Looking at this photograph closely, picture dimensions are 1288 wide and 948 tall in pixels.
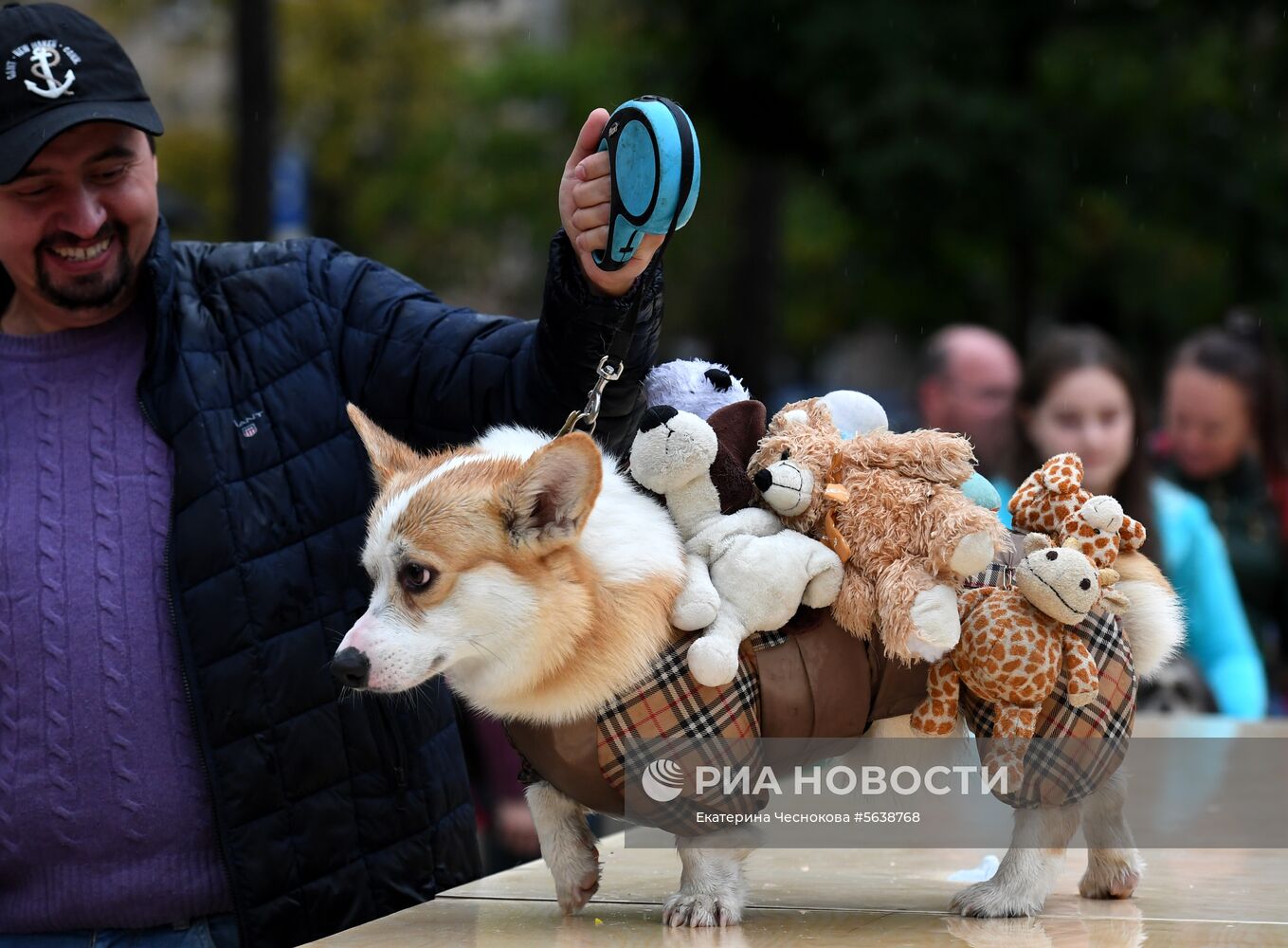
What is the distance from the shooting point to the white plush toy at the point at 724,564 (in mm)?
2479

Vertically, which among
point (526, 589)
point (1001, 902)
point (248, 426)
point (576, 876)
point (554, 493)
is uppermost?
point (248, 426)

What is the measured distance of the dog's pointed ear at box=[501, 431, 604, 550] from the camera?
7.88ft

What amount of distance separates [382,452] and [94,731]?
95cm

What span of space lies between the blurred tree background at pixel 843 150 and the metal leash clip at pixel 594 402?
918 cm

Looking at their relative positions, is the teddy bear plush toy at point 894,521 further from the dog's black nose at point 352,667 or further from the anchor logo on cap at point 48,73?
the anchor logo on cap at point 48,73

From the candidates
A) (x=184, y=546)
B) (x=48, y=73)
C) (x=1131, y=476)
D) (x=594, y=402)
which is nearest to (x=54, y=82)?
(x=48, y=73)

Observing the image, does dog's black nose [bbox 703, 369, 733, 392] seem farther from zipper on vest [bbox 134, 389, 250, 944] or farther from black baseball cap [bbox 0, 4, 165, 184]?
black baseball cap [bbox 0, 4, 165, 184]

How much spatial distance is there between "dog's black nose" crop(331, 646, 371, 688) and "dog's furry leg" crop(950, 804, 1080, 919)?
3.68 feet

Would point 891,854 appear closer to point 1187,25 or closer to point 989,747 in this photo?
point 989,747

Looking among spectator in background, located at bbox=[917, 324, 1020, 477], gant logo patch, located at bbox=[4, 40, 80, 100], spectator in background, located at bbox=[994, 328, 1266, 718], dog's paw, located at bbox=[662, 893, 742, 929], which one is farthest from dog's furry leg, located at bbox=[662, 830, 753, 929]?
spectator in background, located at bbox=[917, 324, 1020, 477]

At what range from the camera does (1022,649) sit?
2.50 meters

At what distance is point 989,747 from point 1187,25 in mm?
12289

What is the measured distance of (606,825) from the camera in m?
7.28

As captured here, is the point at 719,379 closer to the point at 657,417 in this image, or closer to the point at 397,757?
the point at 657,417
